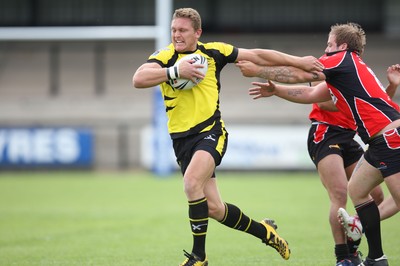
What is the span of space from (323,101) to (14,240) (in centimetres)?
478

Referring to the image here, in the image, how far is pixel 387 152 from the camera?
676 centimetres

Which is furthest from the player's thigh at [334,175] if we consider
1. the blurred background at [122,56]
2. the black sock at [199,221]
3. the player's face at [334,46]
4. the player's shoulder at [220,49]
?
the blurred background at [122,56]

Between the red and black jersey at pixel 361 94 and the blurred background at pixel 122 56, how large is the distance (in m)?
17.3

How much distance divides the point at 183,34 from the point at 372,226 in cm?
259

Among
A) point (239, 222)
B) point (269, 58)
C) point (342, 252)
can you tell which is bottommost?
point (342, 252)

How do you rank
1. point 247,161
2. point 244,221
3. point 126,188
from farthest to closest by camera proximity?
point 247,161 < point 126,188 < point 244,221

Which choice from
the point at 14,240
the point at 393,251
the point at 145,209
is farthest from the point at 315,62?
the point at 145,209

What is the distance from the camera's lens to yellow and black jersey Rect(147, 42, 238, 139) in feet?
23.9

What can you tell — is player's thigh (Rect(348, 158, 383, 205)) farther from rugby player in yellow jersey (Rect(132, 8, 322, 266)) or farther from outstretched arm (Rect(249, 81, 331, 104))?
rugby player in yellow jersey (Rect(132, 8, 322, 266))

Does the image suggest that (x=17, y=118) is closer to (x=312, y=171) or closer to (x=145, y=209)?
(x=312, y=171)

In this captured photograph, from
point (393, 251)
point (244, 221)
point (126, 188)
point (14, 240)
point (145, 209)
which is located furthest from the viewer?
point (126, 188)

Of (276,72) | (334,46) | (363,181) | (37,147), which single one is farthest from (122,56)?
(363,181)

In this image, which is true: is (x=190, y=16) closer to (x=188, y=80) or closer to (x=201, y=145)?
(x=188, y=80)

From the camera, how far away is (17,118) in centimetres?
2820
